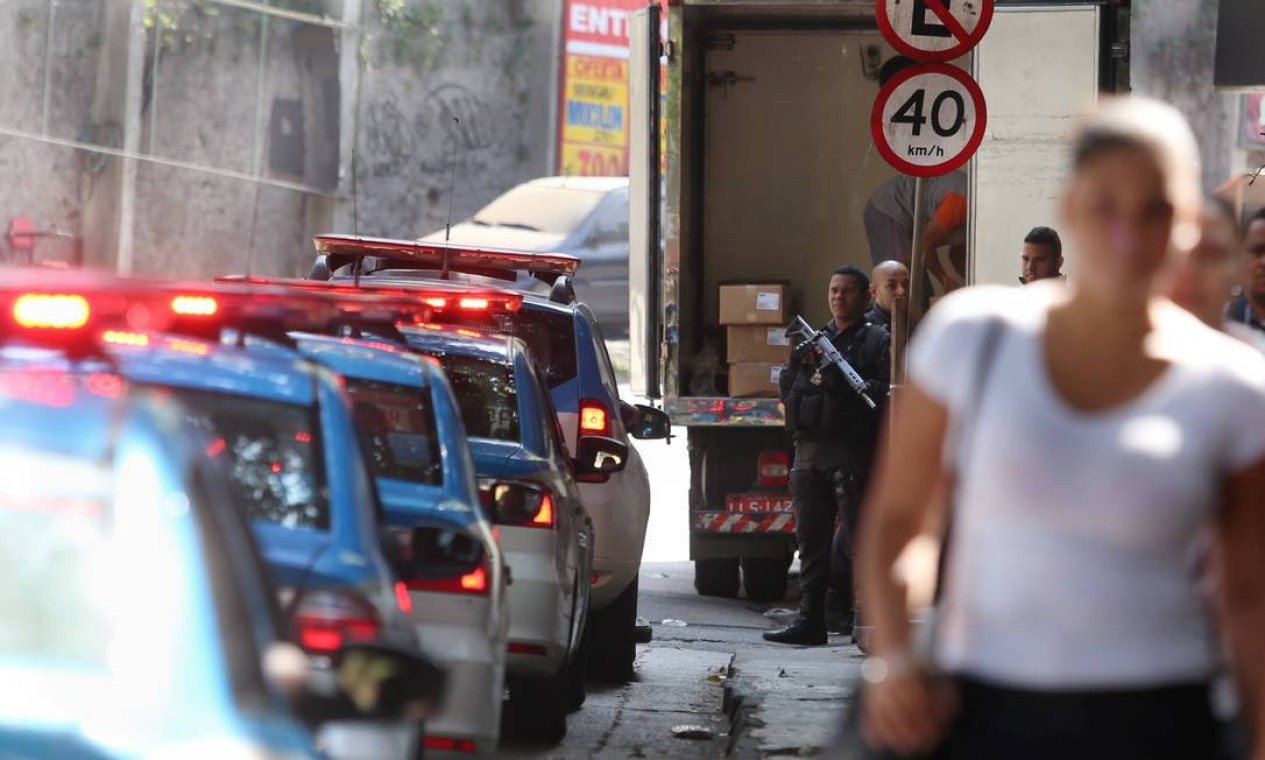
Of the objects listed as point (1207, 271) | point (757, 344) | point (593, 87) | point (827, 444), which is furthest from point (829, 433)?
point (593, 87)

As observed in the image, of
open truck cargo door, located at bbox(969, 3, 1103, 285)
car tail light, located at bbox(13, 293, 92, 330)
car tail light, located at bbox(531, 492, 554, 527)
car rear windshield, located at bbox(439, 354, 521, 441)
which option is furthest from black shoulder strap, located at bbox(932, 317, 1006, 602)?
open truck cargo door, located at bbox(969, 3, 1103, 285)

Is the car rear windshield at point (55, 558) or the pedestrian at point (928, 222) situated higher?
the pedestrian at point (928, 222)

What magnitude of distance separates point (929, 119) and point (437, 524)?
13.8 ft

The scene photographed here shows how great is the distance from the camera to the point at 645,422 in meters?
12.7

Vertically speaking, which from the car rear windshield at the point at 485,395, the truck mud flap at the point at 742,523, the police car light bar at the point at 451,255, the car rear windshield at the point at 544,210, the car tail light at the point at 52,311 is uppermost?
the car rear windshield at the point at 544,210

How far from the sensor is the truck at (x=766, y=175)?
47.5 feet

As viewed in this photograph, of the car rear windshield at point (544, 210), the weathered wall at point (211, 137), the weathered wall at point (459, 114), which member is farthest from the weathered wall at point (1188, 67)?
the weathered wall at point (211, 137)

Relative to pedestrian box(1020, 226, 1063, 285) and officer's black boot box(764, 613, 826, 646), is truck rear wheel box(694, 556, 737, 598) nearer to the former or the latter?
officer's black boot box(764, 613, 826, 646)

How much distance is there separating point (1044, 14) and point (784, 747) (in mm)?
6578

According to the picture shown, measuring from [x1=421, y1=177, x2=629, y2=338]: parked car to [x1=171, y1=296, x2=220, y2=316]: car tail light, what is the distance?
2117cm

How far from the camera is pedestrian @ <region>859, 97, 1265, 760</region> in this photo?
12.1 feet

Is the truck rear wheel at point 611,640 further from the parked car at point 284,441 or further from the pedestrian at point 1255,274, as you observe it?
the parked car at point 284,441

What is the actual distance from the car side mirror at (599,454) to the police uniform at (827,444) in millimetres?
2222

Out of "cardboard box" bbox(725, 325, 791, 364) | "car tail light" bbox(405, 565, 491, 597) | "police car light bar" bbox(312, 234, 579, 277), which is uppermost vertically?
"police car light bar" bbox(312, 234, 579, 277)
